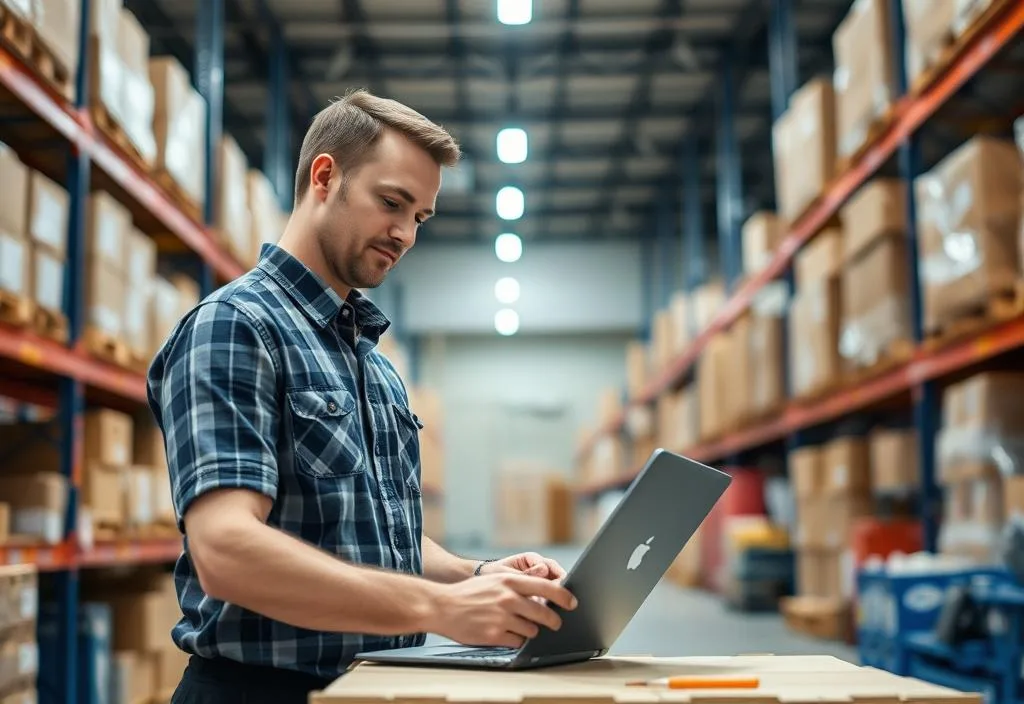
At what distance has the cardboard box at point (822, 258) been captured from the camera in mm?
7633

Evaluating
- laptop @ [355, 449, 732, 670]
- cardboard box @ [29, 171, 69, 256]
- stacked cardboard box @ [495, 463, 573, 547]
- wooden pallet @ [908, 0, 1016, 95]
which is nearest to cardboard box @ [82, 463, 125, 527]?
cardboard box @ [29, 171, 69, 256]

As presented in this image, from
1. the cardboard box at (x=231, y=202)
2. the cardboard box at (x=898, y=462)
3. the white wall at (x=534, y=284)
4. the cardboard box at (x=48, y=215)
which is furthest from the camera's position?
the white wall at (x=534, y=284)

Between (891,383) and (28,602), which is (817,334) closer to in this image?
(891,383)

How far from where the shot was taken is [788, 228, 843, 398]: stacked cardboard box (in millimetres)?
7586

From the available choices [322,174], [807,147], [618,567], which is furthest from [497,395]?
[618,567]

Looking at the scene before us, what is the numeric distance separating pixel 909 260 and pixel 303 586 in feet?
17.3

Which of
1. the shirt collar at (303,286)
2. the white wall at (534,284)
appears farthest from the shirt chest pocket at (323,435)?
the white wall at (534,284)

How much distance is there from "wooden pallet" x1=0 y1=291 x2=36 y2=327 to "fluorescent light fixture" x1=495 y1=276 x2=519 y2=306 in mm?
16925

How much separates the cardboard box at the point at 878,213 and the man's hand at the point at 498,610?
17.5 ft

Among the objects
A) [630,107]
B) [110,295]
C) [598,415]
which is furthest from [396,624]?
[598,415]

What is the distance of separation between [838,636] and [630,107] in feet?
30.1

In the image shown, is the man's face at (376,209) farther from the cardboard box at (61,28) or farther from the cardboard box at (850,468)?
the cardboard box at (850,468)

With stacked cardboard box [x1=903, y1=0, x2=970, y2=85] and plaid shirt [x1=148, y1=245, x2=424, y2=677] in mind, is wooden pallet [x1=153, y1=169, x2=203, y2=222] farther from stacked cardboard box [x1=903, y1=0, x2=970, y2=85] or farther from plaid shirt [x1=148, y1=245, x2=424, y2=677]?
plaid shirt [x1=148, y1=245, x2=424, y2=677]

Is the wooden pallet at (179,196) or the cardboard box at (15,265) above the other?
the wooden pallet at (179,196)
